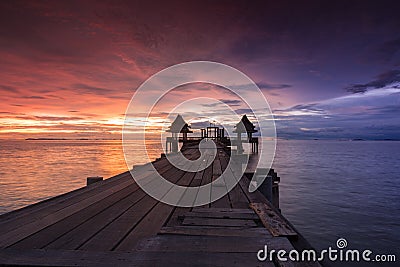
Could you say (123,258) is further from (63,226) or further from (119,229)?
(63,226)

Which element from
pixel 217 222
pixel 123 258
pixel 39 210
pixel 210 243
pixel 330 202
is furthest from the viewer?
pixel 330 202

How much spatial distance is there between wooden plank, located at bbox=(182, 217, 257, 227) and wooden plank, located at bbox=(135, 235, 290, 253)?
20.9 inches

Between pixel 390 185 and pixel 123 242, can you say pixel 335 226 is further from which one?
pixel 390 185

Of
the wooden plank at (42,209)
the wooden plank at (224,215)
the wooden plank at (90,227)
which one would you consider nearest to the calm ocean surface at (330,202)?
the wooden plank at (224,215)

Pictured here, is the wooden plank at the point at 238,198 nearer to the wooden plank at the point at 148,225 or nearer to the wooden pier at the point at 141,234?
the wooden pier at the point at 141,234

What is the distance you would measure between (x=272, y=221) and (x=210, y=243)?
1230 millimetres

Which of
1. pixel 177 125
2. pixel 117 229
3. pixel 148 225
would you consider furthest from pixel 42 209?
pixel 177 125

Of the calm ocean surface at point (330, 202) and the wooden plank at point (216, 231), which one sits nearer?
the wooden plank at point (216, 231)

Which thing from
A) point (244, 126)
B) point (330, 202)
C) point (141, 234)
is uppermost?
point (244, 126)

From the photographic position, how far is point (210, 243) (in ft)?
9.94

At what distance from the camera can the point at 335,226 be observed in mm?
13547

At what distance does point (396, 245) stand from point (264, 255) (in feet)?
37.9

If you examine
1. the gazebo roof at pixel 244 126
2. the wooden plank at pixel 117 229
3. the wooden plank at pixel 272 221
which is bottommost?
the wooden plank at pixel 117 229

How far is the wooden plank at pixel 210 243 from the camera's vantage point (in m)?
2.89
